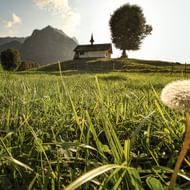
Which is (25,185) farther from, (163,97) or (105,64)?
(105,64)

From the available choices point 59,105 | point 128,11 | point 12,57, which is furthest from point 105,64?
point 59,105

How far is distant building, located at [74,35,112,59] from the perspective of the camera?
80.0 metres

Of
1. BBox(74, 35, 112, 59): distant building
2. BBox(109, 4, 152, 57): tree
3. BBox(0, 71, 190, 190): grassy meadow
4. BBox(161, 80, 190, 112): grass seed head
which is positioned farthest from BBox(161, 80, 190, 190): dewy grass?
BBox(74, 35, 112, 59): distant building

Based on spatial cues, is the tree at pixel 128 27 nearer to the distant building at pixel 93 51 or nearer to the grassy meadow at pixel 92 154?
the distant building at pixel 93 51

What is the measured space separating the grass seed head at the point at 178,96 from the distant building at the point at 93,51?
261 feet

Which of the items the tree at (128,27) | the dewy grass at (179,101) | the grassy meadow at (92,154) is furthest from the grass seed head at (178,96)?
the tree at (128,27)

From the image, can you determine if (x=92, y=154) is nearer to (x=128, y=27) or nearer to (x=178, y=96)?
(x=178, y=96)

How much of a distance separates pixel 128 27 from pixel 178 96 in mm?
82036

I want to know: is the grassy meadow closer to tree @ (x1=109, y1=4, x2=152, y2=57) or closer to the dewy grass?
the dewy grass

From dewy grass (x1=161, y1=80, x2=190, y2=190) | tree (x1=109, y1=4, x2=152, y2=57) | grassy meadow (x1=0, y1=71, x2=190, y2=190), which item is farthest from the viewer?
tree (x1=109, y1=4, x2=152, y2=57)

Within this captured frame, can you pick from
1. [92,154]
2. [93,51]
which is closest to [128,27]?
[93,51]

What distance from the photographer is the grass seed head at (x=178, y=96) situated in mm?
758

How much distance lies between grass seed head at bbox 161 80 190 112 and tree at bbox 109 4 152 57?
255ft

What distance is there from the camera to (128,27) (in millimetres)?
80188
